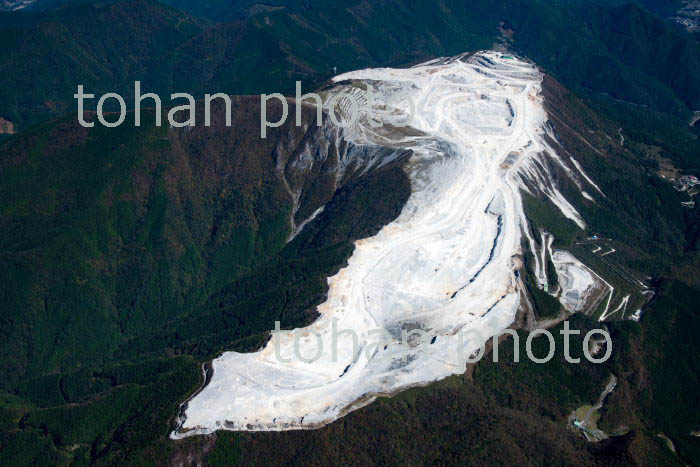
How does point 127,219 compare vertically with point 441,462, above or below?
below

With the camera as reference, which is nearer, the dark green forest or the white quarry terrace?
the dark green forest

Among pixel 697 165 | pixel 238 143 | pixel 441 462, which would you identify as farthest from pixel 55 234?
pixel 697 165

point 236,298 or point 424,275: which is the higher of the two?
point 424,275

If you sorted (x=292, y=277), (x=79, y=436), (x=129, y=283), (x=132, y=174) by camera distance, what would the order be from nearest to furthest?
(x=79, y=436), (x=292, y=277), (x=129, y=283), (x=132, y=174)

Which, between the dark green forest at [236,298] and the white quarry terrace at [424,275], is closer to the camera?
the dark green forest at [236,298]

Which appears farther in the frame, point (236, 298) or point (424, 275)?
point (236, 298)

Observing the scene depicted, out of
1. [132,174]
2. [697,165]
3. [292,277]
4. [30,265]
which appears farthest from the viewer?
[697,165]

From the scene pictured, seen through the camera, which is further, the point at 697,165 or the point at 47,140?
the point at 697,165

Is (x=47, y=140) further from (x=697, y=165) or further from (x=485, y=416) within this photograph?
(x=697, y=165)
